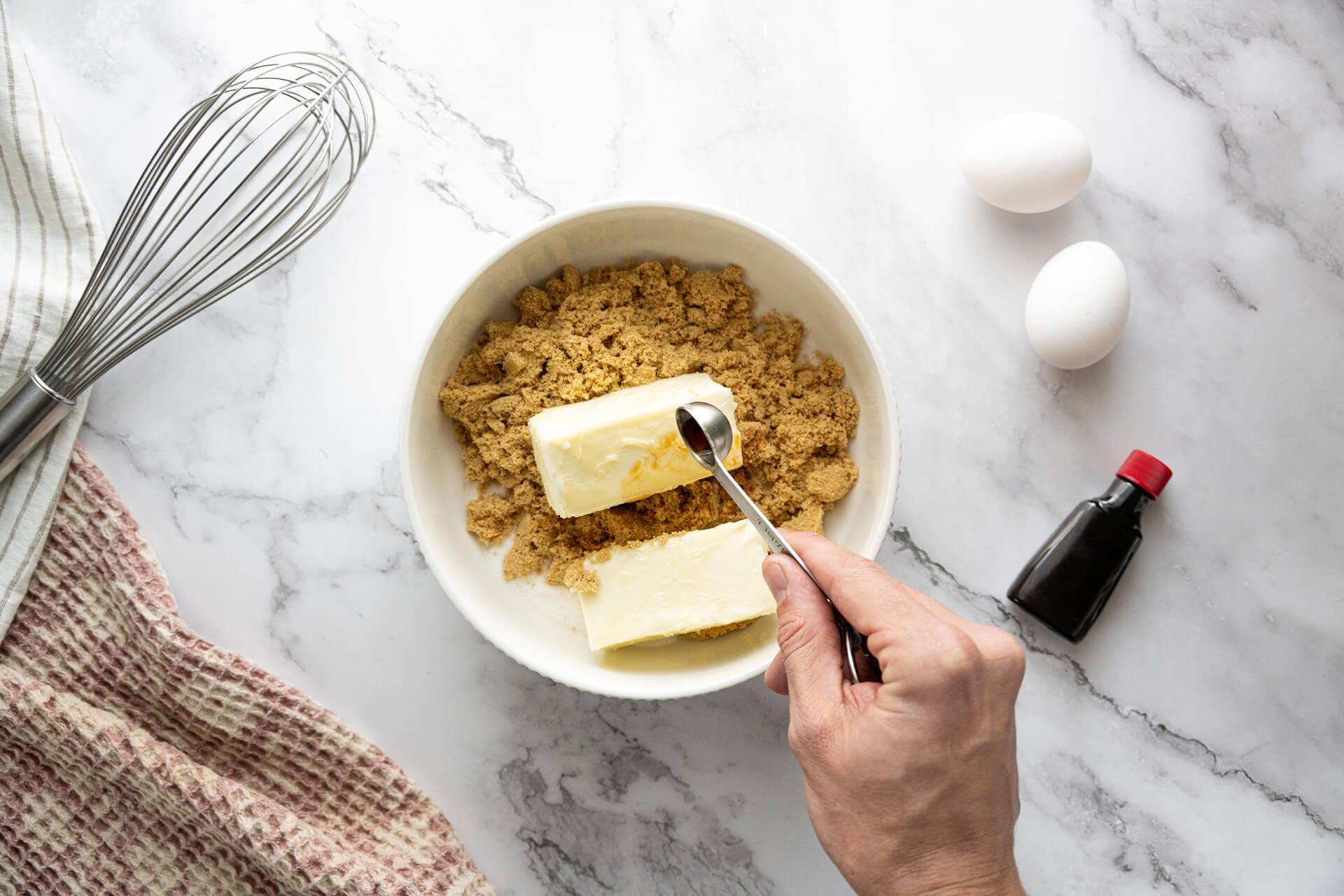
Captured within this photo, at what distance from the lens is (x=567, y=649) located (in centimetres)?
113

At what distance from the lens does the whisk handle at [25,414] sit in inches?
42.4

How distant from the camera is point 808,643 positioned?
845 millimetres

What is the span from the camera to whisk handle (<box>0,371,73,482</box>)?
1.08 m

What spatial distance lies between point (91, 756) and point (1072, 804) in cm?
125

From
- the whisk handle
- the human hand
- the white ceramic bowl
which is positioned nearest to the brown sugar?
the white ceramic bowl

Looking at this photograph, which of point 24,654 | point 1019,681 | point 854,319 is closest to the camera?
point 1019,681

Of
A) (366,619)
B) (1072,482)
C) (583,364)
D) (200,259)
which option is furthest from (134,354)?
(1072,482)

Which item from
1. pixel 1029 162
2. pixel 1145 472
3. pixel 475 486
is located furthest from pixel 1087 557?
pixel 475 486

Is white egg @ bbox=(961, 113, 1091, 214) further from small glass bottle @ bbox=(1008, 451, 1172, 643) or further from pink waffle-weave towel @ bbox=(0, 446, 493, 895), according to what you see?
pink waffle-weave towel @ bbox=(0, 446, 493, 895)

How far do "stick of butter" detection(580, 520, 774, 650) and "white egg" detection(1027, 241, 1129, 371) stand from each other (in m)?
0.46

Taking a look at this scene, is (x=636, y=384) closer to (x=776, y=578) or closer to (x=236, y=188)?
(x=776, y=578)

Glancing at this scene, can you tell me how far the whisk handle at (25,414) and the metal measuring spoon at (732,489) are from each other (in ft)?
2.48

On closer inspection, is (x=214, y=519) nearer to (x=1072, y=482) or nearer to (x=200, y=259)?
(x=200, y=259)

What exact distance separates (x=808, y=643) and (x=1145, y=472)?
601mm
